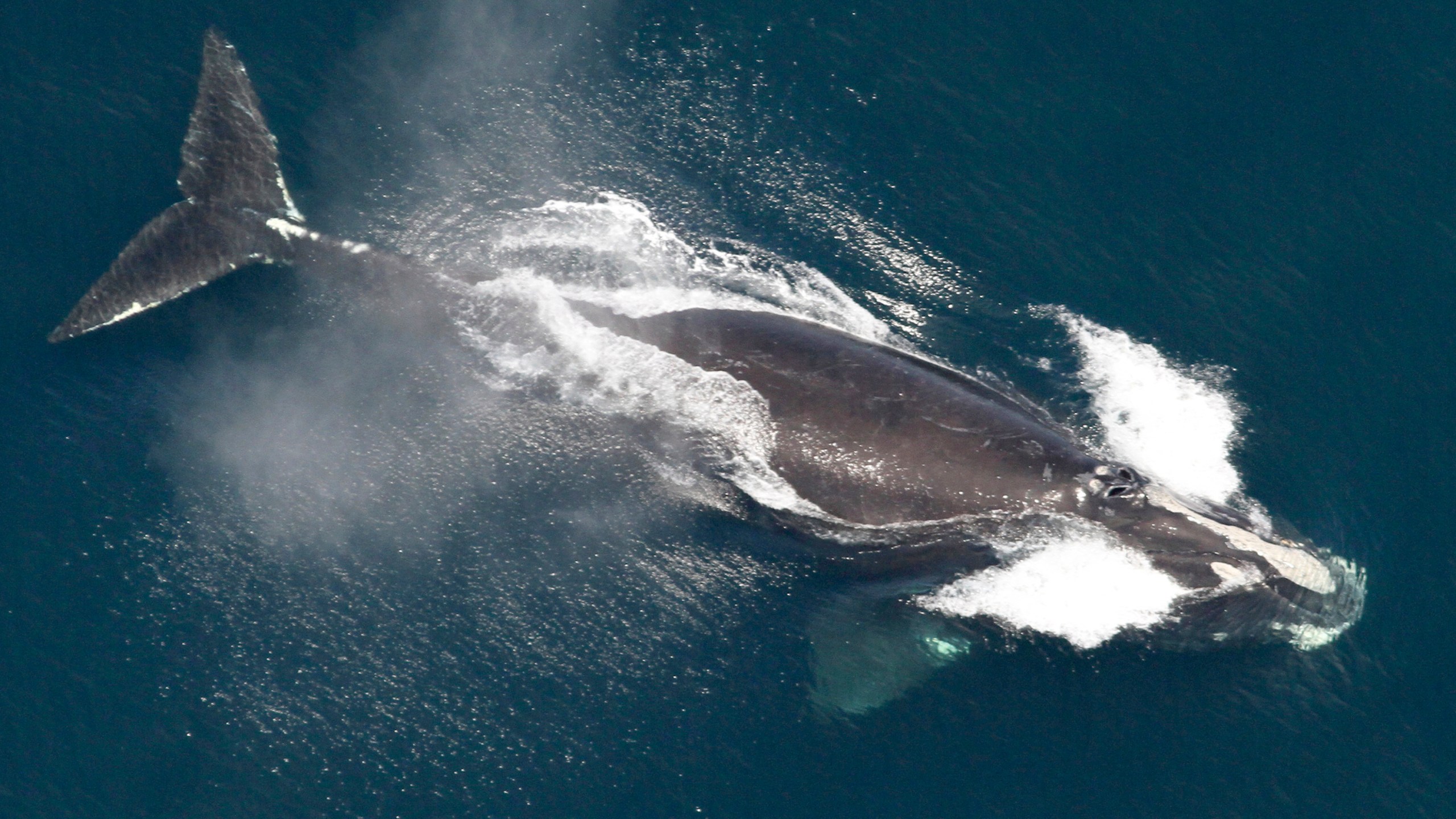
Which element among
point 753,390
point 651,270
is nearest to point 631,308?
point 651,270

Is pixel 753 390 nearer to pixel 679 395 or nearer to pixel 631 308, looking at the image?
pixel 679 395

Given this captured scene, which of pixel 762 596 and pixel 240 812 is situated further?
pixel 762 596

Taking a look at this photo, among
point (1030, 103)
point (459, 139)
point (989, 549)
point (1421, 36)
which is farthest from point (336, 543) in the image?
point (1421, 36)

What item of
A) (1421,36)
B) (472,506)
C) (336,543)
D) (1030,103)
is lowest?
(336,543)

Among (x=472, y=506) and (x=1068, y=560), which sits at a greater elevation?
(x=1068, y=560)

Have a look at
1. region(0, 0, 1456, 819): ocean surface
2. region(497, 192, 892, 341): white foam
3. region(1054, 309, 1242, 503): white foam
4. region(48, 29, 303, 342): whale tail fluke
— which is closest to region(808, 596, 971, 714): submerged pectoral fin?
region(0, 0, 1456, 819): ocean surface

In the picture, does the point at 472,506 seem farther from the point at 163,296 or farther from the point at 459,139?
the point at 459,139

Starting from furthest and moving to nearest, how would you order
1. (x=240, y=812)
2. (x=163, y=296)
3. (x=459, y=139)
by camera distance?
1. (x=459, y=139)
2. (x=163, y=296)
3. (x=240, y=812)

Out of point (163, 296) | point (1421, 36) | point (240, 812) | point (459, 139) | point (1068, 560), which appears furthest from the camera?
point (1421, 36)

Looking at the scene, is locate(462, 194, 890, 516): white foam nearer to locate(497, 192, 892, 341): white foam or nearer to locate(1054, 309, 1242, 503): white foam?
locate(497, 192, 892, 341): white foam
